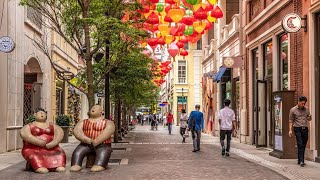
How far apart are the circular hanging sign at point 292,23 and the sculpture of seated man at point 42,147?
21.5ft

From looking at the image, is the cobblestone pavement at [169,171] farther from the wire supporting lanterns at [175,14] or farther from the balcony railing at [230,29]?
the balcony railing at [230,29]

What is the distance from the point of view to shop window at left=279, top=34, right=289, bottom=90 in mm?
17062

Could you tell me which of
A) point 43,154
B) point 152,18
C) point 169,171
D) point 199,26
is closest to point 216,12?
point 199,26

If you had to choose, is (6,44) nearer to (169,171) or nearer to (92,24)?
(92,24)

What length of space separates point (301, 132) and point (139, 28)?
5820 mm

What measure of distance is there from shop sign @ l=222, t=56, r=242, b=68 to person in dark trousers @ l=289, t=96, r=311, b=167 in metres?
9.97

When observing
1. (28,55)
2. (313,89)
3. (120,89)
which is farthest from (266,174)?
(120,89)

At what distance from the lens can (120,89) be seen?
24.6 m

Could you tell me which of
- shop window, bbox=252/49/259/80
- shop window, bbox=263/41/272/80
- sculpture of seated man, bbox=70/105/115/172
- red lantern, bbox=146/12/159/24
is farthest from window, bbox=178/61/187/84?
sculpture of seated man, bbox=70/105/115/172

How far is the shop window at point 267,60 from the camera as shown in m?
19.2

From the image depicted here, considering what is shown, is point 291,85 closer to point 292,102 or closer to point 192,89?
point 292,102

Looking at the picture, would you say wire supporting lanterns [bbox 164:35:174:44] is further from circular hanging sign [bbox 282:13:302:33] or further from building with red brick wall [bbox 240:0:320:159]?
circular hanging sign [bbox 282:13:302:33]

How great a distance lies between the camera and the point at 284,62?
17.4 m

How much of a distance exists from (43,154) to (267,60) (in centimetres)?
1067
